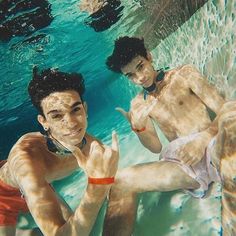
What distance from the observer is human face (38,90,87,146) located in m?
4.63

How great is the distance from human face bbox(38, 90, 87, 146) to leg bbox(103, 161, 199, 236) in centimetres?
95

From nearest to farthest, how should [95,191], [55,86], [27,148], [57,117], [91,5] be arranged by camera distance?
[95,191] < [27,148] < [57,117] < [55,86] < [91,5]

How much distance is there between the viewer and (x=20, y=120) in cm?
1211

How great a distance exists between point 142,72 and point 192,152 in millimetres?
2250

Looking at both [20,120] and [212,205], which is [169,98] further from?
[20,120]

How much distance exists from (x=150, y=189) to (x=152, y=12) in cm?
455

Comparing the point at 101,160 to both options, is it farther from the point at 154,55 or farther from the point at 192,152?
the point at 154,55

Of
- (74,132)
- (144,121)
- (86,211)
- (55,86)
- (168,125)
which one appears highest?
(55,86)

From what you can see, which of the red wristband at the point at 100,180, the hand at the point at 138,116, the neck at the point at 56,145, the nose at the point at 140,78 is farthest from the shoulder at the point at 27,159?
the nose at the point at 140,78

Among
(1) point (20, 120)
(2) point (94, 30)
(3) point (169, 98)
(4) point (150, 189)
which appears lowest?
(1) point (20, 120)

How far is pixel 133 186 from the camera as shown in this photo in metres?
4.57

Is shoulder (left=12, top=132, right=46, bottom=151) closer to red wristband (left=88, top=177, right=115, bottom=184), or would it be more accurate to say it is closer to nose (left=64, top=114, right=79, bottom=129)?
nose (left=64, top=114, right=79, bottom=129)

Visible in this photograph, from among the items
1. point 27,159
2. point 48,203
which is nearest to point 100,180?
point 48,203

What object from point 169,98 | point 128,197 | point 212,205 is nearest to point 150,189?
point 128,197
